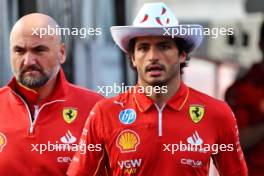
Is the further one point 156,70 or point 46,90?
point 46,90

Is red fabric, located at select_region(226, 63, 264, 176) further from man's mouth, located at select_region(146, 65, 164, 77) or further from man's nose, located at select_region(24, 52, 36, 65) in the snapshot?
man's nose, located at select_region(24, 52, 36, 65)

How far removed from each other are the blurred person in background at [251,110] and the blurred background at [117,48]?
0.08 ft

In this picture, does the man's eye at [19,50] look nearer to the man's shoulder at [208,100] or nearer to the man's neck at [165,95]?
the man's neck at [165,95]

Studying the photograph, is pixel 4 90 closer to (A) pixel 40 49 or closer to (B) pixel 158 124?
(A) pixel 40 49

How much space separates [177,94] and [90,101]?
26cm

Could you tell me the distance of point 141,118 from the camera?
1.60m

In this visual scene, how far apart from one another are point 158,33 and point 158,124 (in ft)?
0.80

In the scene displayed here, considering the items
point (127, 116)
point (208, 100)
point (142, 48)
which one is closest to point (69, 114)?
point (127, 116)

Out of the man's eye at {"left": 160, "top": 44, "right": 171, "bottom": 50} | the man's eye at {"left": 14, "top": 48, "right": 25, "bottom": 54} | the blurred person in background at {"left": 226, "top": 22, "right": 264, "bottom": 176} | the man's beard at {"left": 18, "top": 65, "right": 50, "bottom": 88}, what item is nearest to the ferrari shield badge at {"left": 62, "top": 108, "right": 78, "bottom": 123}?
the man's beard at {"left": 18, "top": 65, "right": 50, "bottom": 88}

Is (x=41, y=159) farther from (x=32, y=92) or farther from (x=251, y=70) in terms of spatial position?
(x=251, y=70)

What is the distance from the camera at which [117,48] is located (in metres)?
1.69

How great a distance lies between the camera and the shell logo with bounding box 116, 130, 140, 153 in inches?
61.9

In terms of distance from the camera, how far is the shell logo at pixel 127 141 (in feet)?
5.16

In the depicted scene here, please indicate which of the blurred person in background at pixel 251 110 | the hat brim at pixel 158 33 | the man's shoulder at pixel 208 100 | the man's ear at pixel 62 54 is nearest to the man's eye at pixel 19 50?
the man's ear at pixel 62 54
